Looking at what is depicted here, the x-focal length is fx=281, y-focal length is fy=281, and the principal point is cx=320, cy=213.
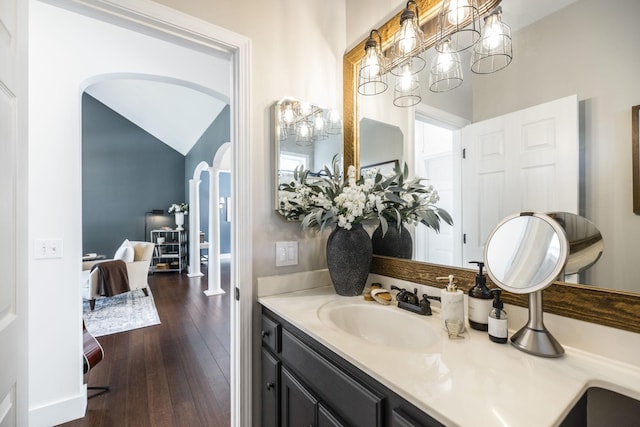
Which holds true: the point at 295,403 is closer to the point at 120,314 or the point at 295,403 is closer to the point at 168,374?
the point at 168,374

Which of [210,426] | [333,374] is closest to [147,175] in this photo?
[210,426]

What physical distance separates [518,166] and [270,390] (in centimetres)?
132

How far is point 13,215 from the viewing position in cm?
86

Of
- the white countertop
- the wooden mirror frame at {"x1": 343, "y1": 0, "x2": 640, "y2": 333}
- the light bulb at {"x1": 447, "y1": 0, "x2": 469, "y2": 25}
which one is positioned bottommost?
the white countertop

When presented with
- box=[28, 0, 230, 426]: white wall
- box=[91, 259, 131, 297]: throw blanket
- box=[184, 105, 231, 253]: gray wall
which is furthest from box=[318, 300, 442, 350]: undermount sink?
box=[91, 259, 131, 297]: throw blanket

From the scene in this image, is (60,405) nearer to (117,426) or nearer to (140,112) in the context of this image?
(117,426)

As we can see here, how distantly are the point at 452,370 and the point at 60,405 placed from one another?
2401 mm

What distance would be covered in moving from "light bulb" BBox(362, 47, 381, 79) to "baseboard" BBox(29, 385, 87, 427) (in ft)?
8.78

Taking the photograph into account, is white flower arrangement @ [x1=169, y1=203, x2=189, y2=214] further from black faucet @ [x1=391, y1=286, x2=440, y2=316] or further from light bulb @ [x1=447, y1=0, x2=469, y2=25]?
light bulb @ [x1=447, y1=0, x2=469, y2=25]

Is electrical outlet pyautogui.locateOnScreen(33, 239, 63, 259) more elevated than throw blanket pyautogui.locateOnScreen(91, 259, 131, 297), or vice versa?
electrical outlet pyautogui.locateOnScreen(33, 239, 63, 259)

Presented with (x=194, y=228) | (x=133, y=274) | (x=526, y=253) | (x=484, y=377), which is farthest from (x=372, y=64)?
(x=194, y=228)

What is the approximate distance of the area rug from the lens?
332cm

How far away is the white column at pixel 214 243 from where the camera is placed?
4.90 meters

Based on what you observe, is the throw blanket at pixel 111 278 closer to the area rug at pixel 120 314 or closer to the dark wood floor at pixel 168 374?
the area rug at pixel 120 314
